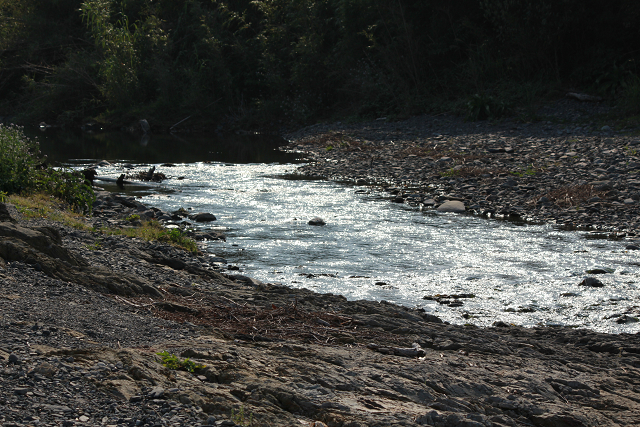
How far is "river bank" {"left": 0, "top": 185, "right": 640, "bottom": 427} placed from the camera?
2.97 metres

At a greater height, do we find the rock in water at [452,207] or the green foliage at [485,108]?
the green foliage at [485,108]

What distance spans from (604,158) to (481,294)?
703 centimetres

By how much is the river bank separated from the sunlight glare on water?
67cm

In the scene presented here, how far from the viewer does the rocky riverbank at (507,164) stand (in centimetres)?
→ 990

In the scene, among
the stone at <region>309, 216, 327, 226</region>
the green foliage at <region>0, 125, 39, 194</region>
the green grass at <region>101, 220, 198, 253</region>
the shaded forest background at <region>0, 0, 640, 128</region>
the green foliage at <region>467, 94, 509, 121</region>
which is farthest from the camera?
the shaded forest background at <region>0, 0, 640, 128</region>

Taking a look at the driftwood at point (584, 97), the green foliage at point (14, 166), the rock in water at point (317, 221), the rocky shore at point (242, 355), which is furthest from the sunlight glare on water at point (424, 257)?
the driftwood at point (584, 97)

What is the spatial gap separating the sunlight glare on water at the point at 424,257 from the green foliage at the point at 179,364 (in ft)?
9.73

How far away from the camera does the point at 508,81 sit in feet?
67.1

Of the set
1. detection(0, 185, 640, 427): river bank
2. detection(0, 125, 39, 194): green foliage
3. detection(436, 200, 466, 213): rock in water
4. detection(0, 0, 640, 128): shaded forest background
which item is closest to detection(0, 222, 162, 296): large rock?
detection(0, 185, 640, 427): river bank

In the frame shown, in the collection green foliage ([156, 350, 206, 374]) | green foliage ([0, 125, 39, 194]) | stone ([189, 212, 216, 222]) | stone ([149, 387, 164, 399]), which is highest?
green foliage ([0, 125, 39, 194])

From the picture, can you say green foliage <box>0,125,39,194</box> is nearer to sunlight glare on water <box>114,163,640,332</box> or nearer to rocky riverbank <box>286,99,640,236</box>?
sunlight glare on water <box>114,163,640,332</box>

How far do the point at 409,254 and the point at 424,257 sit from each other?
0.22 m

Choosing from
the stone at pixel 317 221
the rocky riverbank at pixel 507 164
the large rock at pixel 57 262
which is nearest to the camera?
the large rock at pixel 57 262

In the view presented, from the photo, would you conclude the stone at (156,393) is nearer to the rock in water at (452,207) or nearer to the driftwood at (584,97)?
the rock in water at (452,207)
